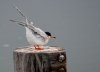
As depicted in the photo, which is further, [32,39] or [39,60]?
[32,39]

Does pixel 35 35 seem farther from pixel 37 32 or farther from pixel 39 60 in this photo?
pixel 39 60

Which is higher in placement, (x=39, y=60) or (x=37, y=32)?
(x=37, y=32)

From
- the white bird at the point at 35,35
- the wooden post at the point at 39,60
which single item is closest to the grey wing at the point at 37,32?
the white bird at the point at 35,35

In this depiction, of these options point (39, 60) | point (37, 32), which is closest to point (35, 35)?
point (37, 32)

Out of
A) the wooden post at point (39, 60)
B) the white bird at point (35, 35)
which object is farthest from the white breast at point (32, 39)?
the wooden post at point (39, 60)

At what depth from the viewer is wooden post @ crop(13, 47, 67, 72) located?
1.57 metres

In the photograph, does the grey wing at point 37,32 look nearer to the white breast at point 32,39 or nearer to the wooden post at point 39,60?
the white breast at point 32,39

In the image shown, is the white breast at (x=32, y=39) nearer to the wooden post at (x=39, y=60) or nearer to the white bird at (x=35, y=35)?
the white bird at (x=35, y=35)

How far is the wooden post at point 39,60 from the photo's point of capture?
1568mm

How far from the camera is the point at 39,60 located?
156cm

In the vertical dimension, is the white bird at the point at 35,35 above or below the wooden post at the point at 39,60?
above

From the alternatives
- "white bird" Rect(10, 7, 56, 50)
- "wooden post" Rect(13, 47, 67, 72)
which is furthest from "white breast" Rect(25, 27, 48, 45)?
"wooden post" Rect(13, 47, 67, 72)

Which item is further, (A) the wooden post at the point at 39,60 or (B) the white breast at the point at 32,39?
(B) the white breast at the point at 32,39

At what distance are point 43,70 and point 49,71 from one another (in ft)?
0.12
